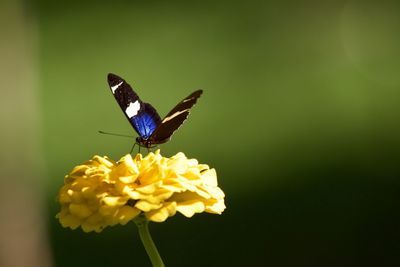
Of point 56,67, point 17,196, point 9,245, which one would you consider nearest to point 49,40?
point 56,67

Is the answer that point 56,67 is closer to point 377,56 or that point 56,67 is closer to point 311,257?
point 377,56

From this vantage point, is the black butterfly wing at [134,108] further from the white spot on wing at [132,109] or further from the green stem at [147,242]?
the green stem at [147,242]

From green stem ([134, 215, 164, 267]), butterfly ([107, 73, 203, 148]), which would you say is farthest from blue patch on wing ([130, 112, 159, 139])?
green stem ([134, 215, 164, 267])

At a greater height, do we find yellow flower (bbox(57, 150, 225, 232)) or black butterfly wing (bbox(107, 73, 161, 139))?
black butterfly wing (bbox(107, 73, 161, 139))

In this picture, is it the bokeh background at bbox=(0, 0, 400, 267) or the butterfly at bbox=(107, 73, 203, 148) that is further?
the bokeh background at bbox=(0, 0, 400, 267)

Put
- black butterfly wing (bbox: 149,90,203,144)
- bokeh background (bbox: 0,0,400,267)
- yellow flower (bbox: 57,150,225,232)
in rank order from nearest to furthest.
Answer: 1. yellow flower (bbox: 57,150,225,232)
2. black butterfly wing (bbox: 149,90,203,144)
3. bokeh background (bbox: 0,0,400,267)

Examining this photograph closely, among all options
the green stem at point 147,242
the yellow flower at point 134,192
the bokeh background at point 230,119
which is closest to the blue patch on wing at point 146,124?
the yellow flower at point 134,192

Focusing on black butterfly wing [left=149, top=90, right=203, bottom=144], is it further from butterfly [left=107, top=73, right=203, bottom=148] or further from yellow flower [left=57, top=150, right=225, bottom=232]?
yellow flower [left=57, top=150, right=225, bottom=232]

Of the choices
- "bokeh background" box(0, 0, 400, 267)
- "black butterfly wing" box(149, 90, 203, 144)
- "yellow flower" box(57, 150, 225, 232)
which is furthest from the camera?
"bokeh background" box(0, 0, 400, 267)
